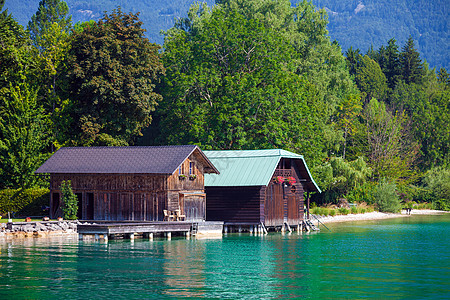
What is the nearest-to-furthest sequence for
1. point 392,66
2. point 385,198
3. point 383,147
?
point 385,198 → point 383,147 → point 392,66

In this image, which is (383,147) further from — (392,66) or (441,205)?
(392,66)

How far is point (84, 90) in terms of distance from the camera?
→ 69.5m

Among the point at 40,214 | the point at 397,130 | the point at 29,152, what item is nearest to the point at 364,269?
the point at 40,214

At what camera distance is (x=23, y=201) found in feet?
200

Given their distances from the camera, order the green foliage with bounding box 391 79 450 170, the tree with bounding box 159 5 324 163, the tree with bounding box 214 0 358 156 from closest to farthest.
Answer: the tree with bounding box 159 5 324 163
the tree with bounding box 214 0 358 156
the green foliage with bounding box 391 79 450 170

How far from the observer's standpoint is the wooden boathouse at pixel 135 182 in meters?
54.9

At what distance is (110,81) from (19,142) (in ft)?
36.5

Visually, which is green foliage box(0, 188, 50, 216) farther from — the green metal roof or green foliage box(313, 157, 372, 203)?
green foliage box(313, 157, 372, 203)

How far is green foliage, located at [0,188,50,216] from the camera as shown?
60.7m

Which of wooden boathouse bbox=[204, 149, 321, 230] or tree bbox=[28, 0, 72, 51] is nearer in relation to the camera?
wooden boathouse bbox=[204, 149, 321, 230]

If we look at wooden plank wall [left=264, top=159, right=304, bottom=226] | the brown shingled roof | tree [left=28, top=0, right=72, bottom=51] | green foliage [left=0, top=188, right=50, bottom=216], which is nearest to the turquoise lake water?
wooden plank wall [left=264, top=159, right=304, bottom=226]

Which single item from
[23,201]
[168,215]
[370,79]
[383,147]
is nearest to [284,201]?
[168,215]

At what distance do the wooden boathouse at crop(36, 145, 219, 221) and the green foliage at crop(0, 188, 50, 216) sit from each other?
2614 millimetres

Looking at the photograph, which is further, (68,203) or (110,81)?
(110,81)
